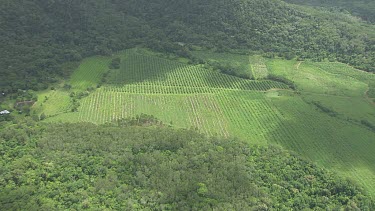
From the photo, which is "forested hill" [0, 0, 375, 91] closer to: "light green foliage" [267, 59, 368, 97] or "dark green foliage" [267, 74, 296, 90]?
"light green foliage" [267, 59, 368, 97]

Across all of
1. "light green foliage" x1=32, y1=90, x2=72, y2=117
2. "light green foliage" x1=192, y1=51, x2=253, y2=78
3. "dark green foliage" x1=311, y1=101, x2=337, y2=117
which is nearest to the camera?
"light green foliage" x1=32, y1=90, x2=72, y2=117

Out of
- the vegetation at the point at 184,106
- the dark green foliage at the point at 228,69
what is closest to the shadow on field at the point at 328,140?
the vegetation at the point at 184,106

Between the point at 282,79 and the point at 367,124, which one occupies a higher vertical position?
the point at 282,79

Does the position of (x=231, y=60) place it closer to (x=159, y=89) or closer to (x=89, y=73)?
(x=159, y=89)

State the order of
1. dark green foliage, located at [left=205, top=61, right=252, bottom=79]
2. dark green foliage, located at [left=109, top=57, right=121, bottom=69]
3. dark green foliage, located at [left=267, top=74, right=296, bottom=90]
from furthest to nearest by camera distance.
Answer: dark green foliage, located at [left=109, top=57, right=121, bottom=69], dark green foliage, located at [left=205, top=61, right=252, bottom=79], dark green foliage, located at [left=267, top=74, right=296, bottom=90]

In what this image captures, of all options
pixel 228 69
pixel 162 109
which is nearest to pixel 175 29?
pixel 228 69

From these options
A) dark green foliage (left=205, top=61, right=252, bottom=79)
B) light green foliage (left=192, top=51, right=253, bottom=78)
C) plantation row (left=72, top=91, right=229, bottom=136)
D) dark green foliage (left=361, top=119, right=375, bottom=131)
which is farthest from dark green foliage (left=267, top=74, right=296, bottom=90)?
dark green foliage (left=361, top=119, right=375, bottom=131)
